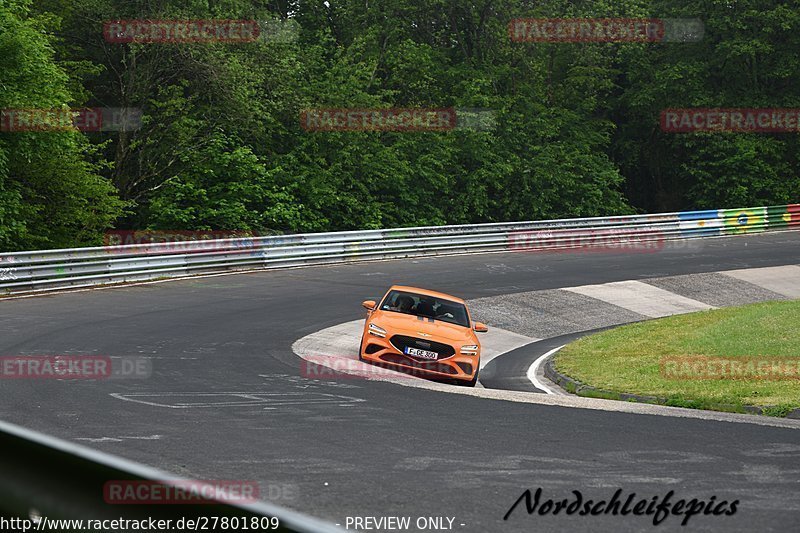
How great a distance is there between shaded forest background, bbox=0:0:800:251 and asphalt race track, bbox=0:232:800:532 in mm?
12050

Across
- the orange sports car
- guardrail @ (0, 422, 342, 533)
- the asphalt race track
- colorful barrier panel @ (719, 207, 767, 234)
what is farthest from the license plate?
colorful barrier panel @ (719, 207, 767, 234)

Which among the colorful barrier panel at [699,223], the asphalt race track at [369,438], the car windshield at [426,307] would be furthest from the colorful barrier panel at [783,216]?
the asphalt race track at [369,438]

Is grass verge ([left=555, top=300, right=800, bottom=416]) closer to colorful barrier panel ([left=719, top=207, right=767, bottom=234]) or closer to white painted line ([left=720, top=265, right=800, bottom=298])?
white painted line ([left=720, top=265, right=800, bottom=298])

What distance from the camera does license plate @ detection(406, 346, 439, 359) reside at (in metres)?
16.1

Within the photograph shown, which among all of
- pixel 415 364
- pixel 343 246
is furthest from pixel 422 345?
pixel 343 246

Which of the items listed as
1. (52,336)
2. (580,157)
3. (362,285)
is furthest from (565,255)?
(52,336)

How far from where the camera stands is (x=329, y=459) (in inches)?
307

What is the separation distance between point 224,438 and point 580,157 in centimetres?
4118

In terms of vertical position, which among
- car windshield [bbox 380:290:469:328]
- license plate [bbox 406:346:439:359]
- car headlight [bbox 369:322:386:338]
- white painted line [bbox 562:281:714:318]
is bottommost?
white painted line [bbox 562:281:714:318]

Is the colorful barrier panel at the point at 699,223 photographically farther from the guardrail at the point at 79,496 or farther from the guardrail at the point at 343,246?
the guardrail at the point at 79,496

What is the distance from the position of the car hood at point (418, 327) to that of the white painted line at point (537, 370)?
1.38m

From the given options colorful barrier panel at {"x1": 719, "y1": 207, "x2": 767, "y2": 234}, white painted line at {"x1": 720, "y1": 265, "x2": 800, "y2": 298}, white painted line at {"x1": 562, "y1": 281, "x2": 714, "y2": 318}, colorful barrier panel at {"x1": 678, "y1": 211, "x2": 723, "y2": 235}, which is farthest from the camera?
colorful barrier panel at {"x1": 719, "y1": 207, "x2": 767, "y2": 234}

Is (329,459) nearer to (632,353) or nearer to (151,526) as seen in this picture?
(151,526)

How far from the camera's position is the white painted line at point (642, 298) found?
27938 millimetres
